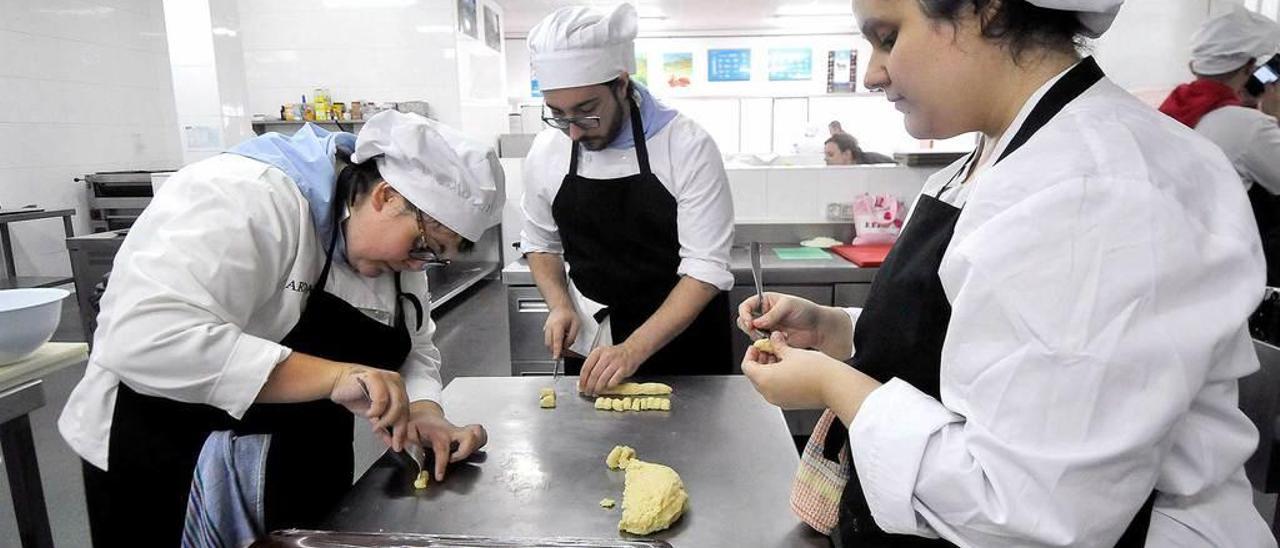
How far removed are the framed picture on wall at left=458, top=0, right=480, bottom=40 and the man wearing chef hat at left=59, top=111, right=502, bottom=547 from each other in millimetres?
5273

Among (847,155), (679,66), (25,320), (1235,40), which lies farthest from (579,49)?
(679,66)

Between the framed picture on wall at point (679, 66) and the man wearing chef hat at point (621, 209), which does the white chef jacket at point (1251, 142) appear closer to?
the man wearing chef hat at point (621, 209)

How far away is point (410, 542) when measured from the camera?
93 centimetres

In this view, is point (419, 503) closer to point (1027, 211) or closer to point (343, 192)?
point (343, 192)

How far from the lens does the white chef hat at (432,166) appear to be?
1.29 meters

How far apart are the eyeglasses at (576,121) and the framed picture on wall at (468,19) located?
4.80 meters


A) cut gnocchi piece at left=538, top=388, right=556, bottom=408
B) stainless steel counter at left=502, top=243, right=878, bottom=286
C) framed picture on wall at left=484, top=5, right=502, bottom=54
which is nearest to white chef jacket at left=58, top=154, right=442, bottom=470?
cut gnocchi piece at left=538, top=388, right=556, bottom=408

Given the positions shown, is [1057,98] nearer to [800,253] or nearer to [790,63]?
[800,253]

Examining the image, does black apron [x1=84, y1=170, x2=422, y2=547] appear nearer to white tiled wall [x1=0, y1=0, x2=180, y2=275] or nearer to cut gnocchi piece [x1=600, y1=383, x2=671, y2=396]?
cut gnocchi piece [x1=600, y1=383, x2=671, y2=396]

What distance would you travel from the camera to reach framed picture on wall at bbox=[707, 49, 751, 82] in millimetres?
9977

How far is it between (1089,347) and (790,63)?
9.93 metres

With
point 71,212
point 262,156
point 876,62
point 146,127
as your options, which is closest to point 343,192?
point 262,156

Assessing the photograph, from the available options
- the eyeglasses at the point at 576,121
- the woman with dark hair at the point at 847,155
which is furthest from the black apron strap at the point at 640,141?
the woman with dark hair at the point at 847,155

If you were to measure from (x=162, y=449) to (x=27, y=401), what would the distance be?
94cm
